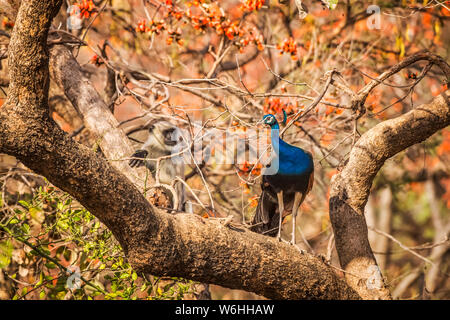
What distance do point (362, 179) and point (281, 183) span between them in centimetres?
59

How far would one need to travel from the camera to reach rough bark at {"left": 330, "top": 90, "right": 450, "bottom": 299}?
3.82 meters

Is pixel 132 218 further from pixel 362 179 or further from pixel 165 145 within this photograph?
pixel 165 145

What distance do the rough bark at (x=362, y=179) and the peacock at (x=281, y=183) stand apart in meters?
0.27

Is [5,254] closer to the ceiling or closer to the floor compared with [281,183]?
closer to the floor

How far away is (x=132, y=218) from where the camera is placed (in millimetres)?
2580

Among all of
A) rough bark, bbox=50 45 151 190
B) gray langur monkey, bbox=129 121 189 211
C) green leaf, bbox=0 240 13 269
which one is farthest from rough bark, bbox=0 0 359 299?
gray langur monkey, bbox=129 121 189 211

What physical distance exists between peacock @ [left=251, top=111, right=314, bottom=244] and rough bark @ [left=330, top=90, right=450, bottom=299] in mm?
271

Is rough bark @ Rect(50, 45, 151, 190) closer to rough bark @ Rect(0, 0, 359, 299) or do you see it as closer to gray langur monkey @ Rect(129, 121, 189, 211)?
gray langur monkey @ Rect(129, 121, 189, 211)

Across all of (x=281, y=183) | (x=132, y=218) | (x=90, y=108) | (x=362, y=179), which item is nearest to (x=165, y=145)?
(x=90, y=108)

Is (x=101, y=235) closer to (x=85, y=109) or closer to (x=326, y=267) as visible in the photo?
(x=85, y=109)

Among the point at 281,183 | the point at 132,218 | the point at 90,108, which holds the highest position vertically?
the point at 90,108

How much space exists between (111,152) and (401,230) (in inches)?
289

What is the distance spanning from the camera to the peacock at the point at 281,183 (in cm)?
377

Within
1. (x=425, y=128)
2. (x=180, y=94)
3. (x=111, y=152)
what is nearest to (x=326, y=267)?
(x=425, y=128)
